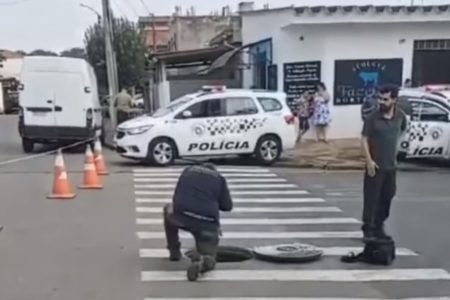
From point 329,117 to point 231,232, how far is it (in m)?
13.8

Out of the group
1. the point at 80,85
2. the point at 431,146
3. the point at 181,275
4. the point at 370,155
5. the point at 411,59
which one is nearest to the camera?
A: the point at 181,275

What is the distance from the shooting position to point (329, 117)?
933 inches

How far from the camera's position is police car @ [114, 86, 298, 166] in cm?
1872

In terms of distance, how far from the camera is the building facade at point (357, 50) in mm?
24266

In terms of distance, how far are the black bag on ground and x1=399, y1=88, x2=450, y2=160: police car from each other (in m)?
10.1

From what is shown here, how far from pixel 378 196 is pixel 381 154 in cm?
46

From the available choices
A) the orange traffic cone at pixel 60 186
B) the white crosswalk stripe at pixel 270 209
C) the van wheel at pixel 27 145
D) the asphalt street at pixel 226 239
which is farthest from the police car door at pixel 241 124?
the van wheel at pixel 27 145

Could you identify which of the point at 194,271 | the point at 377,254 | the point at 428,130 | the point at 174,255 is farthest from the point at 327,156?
the point at 194,271

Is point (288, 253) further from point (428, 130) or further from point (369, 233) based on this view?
point (428, 130)

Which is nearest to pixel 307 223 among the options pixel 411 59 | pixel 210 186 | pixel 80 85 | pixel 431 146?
pixel 210 186

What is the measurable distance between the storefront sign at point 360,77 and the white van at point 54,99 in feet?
24.9

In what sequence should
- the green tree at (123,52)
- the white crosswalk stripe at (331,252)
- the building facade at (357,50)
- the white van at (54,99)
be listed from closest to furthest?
the white crosswalk stripe at (331,252)
the white van at (54,99)
the building facade at (357,50)
the green tree at (123,52)

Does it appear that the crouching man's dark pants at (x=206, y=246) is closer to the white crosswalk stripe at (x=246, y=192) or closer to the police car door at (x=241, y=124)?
the white crosswalk stripe at (x=246, y=192)

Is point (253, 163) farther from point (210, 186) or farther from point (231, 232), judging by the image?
point (210, 186)
